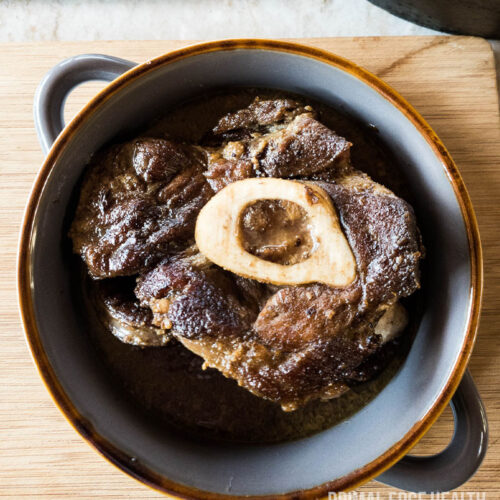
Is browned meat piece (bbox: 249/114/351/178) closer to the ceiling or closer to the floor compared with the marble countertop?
closer to the floor

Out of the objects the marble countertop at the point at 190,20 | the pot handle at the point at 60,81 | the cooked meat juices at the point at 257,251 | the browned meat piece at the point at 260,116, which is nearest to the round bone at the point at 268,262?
the cooked meat juices at the point at 257,251

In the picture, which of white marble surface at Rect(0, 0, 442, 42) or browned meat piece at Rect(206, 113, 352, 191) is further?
white marble surface at Rect(0, 0, 442, 42)

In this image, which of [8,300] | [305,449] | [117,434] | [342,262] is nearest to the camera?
[342,262]

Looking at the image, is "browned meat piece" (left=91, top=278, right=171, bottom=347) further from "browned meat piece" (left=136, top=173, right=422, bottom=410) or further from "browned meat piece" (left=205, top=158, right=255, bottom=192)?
"browned meat piece" (left=205, top=158, right=255, bottom=192)

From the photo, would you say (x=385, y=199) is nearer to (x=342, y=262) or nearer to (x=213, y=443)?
(x=342, y=262)

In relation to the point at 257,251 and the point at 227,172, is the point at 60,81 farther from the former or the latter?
the point at 257,251

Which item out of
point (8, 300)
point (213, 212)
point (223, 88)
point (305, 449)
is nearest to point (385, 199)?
point (213, 212)

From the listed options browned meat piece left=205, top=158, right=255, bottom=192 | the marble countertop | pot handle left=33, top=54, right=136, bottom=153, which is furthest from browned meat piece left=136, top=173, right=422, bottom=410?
the marble countertop

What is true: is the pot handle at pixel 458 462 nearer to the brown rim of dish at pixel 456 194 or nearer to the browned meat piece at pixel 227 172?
the brown rim of dish at pixel 456 194
